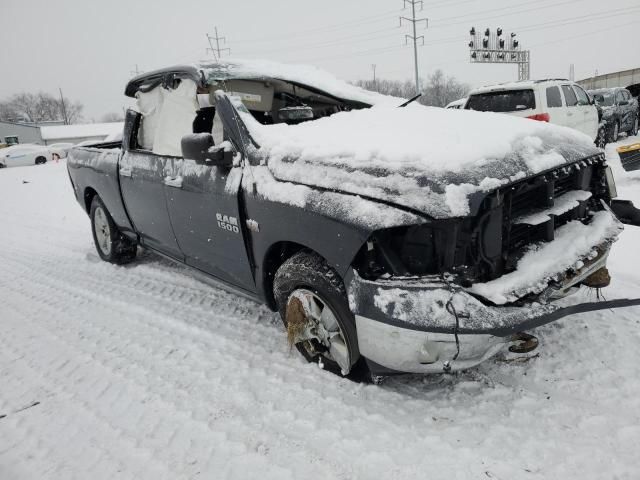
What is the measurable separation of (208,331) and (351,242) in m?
1.65

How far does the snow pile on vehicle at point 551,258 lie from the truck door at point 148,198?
2530mm

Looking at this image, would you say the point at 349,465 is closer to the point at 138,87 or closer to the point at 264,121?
the point at 264,121

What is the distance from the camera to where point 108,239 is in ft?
16.4

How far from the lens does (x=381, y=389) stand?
2393 mm

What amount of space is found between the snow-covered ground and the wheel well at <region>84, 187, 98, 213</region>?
78.3 inches

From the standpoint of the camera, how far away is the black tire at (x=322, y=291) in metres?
2.24

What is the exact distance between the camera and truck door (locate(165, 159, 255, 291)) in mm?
2787

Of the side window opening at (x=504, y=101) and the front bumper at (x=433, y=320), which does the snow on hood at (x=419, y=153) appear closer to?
the front bumper at (x=433, y=320)

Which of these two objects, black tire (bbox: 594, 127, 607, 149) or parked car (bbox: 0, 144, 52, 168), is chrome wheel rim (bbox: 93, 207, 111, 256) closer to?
black tire (bbox: 594, 127, 607, 149)

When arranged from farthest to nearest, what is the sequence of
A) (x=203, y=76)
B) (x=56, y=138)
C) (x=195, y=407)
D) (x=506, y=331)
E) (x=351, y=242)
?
(x=56, y=138) < (x=203, y=76) < (x=195, y=407) < (x=351, y=242) < (x=506, y=331)

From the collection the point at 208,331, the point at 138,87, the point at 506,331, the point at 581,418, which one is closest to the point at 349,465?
the point at 506,331

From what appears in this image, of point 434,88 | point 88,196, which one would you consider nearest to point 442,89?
point 434,88

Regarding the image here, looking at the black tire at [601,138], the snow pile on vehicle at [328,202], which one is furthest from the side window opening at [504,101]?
the snow pile on vehicle at [328,202]

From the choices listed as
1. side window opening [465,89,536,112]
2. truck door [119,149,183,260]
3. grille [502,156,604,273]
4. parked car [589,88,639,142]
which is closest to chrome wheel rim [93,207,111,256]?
truck door [119,149,183,260]
